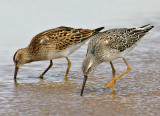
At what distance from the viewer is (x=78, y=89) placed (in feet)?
33.2

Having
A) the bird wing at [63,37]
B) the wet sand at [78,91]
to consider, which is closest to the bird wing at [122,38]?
the wet sand at [78,91]

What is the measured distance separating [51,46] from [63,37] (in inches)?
16.2

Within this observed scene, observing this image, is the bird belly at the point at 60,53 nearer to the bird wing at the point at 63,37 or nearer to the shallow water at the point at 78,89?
the bird wing at the point at 63,37

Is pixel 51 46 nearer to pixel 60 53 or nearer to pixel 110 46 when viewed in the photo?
pixel 60 53

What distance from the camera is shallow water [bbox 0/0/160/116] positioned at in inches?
331

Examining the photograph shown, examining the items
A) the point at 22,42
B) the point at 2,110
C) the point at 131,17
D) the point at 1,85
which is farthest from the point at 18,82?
the point at 131,17

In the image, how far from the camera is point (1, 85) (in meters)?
10.3

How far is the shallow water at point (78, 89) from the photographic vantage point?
27.6 ft

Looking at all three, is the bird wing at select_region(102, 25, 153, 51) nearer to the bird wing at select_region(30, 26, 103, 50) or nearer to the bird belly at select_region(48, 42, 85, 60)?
the bird wing at select_region(30, 26, 103, 50)

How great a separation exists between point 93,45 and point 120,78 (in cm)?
140

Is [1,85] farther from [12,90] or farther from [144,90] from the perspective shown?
[144,90]

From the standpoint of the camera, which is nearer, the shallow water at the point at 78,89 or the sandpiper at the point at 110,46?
the shallow water at the point at 78,89

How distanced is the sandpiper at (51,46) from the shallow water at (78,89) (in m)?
0.41

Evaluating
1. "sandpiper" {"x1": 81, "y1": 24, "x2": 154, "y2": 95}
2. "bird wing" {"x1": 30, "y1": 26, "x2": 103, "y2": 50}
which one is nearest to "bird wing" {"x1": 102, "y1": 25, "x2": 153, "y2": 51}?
"sandpiper" {"x1": 81, "y1": 24, "x2": 154, "y2": 95}
